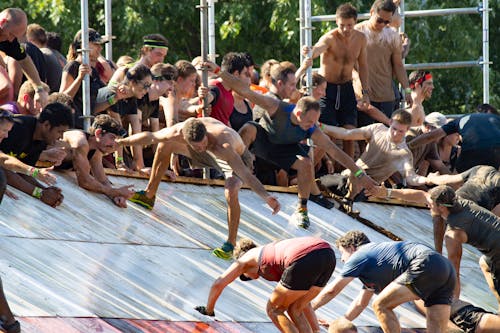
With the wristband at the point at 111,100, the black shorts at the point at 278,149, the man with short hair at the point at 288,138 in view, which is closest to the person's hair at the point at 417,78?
the man with short hair at the point at 288,138

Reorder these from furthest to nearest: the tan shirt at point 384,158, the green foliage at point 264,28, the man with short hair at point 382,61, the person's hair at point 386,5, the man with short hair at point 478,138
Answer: the green foliage at point 264,28
the man with short hair at point 382,61
the person's hair at point 386,5
the man with short hair at point 478,138
the tan shirt at point 384,158

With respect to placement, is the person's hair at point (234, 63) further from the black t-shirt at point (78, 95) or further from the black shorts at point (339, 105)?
the black shorts at point (339, 105)

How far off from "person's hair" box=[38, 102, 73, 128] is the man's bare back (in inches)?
206

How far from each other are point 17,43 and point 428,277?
14.3 ft

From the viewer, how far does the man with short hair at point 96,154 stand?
14.1 meters

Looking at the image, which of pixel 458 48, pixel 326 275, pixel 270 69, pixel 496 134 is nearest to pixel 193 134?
pixel 326 275

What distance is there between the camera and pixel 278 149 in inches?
632

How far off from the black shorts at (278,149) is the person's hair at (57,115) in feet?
10.0

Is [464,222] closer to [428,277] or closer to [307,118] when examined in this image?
[428,277]

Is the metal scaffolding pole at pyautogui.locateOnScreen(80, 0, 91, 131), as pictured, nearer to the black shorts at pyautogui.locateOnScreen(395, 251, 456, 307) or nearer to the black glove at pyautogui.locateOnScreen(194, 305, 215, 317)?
the black glove at pyautogui.locateOnScreen(194, 305, 215, 317)

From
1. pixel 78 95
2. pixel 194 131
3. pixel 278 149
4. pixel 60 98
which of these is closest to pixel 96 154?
pixel 60 98

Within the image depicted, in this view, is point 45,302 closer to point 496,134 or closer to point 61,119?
Result: point 61,119

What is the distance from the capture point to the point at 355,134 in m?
17.3

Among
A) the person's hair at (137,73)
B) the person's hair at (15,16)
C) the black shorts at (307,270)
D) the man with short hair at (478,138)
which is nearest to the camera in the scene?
the black shorts at (307,270)
